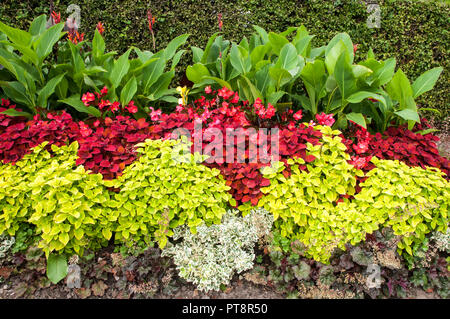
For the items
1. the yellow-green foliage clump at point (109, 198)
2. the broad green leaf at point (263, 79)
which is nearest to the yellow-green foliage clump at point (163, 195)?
the yellow-green foliage clump at point (109, 198)

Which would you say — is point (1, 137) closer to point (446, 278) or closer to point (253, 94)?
point (253, 94)

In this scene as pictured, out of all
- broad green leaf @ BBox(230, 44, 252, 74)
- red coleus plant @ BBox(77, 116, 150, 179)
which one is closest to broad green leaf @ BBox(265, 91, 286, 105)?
broad green leaf @ BBox(230, 44, 252, 74)

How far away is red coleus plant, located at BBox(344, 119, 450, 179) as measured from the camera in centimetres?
272

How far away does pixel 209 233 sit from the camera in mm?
2461

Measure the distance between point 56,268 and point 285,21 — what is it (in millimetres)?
3838

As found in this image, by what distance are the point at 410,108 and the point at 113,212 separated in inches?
99.6

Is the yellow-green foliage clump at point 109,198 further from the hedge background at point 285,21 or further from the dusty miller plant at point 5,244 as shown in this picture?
the hedge background at point 285,21

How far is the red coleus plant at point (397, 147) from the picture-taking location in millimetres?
2723

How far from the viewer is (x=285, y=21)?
452 cm

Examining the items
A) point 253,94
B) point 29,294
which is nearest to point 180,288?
point 29,294

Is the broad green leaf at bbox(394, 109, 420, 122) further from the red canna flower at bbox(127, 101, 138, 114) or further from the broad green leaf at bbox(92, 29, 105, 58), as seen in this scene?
the broad green leaf at bbox(92, 29, 105, 58)

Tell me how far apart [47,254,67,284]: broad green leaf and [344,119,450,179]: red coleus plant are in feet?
7.16

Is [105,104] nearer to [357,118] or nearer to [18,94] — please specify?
[18,94]

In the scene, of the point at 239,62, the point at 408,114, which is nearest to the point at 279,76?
the point at 239,62
